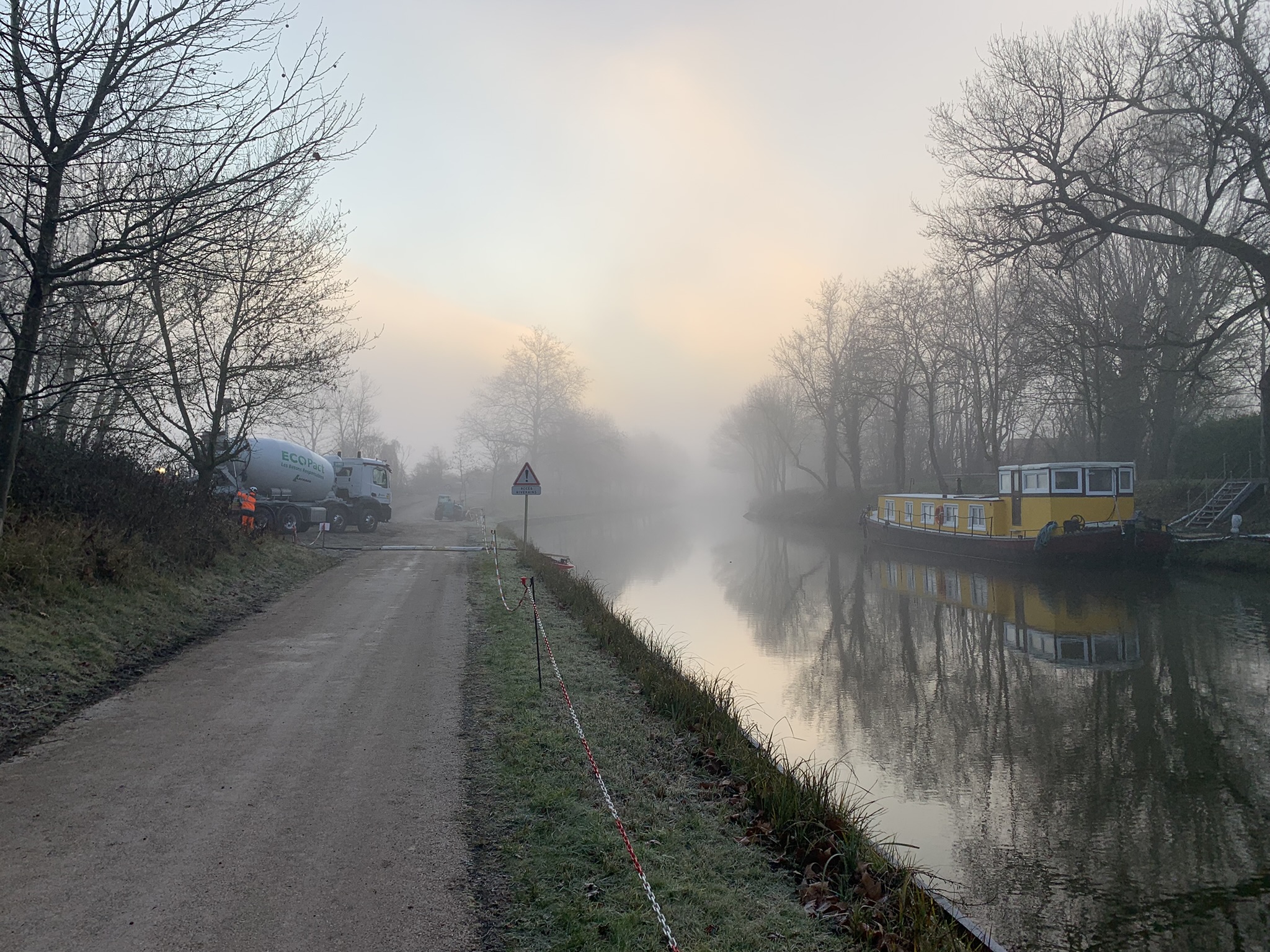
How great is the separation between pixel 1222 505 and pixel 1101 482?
4890 mm

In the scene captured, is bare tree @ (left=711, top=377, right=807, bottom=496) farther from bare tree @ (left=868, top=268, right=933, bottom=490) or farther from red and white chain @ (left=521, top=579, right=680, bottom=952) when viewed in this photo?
red and white chain @ (left=521, top=579, right=680, bottom=952)

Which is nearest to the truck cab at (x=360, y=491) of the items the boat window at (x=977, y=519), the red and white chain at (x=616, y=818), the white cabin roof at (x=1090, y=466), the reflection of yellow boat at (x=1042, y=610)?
the reflection of yellow boat at (x=1042, y=610)

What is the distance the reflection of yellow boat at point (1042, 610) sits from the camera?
1340cm

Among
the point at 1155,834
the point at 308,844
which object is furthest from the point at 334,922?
the point at 1155,834

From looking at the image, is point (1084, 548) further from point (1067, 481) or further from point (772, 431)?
point (772, 431)

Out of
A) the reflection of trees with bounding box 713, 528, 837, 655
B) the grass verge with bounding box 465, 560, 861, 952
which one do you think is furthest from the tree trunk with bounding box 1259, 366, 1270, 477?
the grass verge with bounding box 465, 560, 861, 952

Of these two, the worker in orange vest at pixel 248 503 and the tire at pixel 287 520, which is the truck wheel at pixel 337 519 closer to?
the tire at pixel 287 520

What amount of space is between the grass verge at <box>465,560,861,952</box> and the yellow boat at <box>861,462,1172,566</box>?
1970 centimetres

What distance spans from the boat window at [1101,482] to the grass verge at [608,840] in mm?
21283

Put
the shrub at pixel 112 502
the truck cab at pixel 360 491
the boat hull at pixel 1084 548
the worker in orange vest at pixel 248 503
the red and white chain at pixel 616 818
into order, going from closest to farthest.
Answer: the red and white chain at pixel 616 818 < the shrub at pixel 112 502 < the boat hull at pixel 1084 548 < the worker in orange vest at pixel 248 503 < the truck cab at pixel 360 491

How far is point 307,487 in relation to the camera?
29.6 meters

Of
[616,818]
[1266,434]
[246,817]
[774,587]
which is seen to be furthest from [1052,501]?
[246,817]

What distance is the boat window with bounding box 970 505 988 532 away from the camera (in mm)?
27234

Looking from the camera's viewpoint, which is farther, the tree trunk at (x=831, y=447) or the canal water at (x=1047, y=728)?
the tree trunk at (x=831, y=447)
